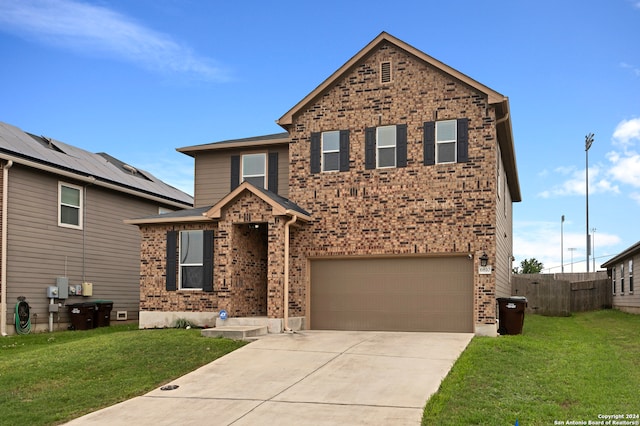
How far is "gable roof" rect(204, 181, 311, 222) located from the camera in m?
15.7

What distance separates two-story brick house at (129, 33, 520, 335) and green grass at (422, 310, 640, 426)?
2.53 meters

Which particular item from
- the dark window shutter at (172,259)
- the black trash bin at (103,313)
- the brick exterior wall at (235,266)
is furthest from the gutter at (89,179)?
the dark window shutter at (172,259)

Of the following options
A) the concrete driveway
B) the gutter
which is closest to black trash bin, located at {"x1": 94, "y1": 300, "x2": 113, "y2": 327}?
the gutter

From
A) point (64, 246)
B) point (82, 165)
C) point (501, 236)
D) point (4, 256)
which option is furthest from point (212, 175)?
point (501, 236)

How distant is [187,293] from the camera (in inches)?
677

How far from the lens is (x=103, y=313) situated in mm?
20000

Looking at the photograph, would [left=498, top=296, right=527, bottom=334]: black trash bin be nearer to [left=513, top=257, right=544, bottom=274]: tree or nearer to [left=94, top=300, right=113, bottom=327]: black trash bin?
[left=94, top=300, right=113, bottom=327]: black trash bin

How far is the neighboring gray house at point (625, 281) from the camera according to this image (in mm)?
26375

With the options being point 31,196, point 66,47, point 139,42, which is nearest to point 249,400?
point 139,42

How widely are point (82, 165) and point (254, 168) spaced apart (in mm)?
6389

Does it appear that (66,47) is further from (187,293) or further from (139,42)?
(187,293)

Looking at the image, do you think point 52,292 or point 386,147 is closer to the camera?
point 386,147

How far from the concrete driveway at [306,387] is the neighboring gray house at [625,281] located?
16.0m

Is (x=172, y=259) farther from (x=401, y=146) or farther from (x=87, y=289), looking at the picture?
(x=401, y=146)
